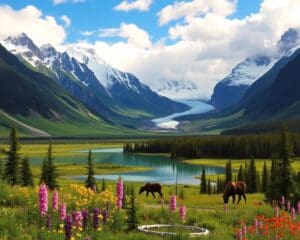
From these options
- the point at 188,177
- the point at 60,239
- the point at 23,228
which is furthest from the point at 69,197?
the point at 188,177

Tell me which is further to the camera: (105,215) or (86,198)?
(86,198)

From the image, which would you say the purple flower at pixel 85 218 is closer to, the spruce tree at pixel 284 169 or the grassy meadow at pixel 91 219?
the grassy meadow at pixel 91 219

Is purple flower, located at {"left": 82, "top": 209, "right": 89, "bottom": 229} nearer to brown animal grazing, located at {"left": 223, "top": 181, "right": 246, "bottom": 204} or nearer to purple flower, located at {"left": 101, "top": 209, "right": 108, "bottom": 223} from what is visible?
purple flower, located at {"left": 101, "top": 209, "right": 108, "bottom": 223}

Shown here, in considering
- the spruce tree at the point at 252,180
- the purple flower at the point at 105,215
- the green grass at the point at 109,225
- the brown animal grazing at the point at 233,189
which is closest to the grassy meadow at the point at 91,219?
the green grass at the point at 109,225

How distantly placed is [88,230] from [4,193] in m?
7.02

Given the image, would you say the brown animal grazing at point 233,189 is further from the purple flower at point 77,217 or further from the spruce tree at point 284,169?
the purple flower at point 77,217

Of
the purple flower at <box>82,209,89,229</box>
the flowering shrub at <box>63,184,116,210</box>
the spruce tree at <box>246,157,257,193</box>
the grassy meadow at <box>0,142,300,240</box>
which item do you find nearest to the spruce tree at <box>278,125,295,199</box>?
the grassy meadow at <box>0,142,300,240</box>

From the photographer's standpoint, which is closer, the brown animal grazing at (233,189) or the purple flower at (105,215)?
the purple flower at (105,215)

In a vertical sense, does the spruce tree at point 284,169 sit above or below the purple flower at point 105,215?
above

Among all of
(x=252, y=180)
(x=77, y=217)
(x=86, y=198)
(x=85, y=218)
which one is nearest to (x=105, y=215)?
(x=85, y=218)

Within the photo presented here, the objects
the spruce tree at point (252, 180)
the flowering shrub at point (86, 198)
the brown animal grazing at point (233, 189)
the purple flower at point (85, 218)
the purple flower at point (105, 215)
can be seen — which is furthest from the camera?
the spruce tree at point (252, 180)

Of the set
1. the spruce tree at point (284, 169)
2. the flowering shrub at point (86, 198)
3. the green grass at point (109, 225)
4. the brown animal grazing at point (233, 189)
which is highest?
the spruce tree at point (284, 169)

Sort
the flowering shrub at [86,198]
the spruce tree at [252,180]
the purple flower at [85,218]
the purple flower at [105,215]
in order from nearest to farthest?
the purple flower at [85,218] < the purple flower at [105,215] < the flowering shrub at [86,198] < the spruce tree at [252,180]

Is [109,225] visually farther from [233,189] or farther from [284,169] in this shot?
[284,169]
